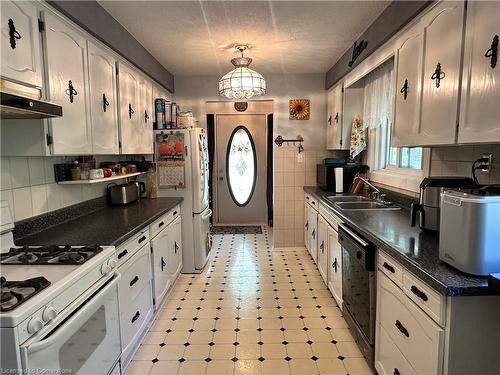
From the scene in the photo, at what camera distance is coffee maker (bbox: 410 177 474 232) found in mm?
1712

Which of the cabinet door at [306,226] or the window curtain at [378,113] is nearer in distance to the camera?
the window curtain at [378,113]

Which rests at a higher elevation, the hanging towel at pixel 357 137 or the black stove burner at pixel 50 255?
the hanging towel at pixel 357 137

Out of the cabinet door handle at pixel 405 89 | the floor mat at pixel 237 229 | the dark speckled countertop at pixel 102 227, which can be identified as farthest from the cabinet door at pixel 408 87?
the floor mat at pixel 237 229

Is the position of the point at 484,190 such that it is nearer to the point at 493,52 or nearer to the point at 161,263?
the point at 493,52

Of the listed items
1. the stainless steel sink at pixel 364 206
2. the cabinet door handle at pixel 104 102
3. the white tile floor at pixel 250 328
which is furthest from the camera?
the stainless steel sink at pixel 364 206

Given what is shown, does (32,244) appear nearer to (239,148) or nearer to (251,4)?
(251,4)

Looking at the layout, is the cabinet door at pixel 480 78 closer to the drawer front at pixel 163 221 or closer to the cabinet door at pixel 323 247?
the cabinet door at pixel 323 247

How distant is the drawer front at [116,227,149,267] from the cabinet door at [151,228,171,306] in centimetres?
19

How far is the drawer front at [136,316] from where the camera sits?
75.4 inches

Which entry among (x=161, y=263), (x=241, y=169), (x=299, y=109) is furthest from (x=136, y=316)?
(x=241, y=169)

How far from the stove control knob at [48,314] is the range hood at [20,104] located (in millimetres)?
810

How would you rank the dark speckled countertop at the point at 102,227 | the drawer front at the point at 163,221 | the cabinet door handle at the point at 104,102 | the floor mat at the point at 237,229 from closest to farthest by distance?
the dark speckled countertop at the point at 102,227
the cabinet door handle at the point at 104,102
the drawer front at the point at 163,221
the floor mat at the point at 237,229

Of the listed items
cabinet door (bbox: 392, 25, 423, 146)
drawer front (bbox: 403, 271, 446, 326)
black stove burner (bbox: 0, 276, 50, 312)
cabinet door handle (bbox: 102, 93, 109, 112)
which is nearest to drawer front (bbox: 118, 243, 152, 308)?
black stove burner (bbox: 0, 276, 50, 312)

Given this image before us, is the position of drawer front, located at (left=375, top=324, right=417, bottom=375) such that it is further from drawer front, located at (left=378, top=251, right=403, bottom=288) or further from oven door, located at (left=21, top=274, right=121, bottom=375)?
oven door, located at (left=21, top=274, right=121, bottom=375)
